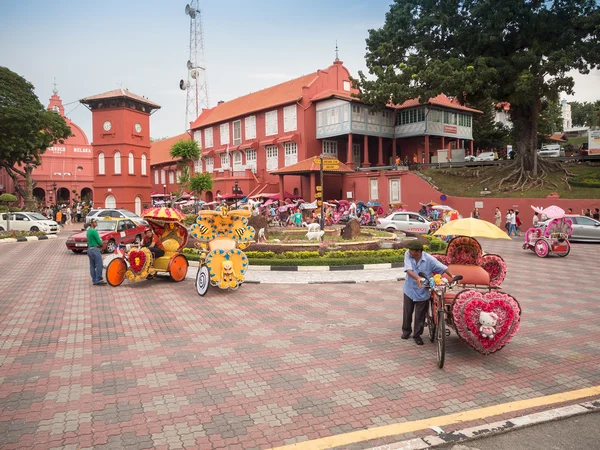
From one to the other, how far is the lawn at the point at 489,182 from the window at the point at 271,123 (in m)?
14.7

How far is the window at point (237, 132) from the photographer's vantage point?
141ft

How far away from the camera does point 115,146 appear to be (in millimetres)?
37750

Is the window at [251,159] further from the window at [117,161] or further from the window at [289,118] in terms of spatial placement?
the window at [117,161]

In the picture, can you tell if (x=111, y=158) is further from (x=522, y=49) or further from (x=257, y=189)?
(x=522, y=49)

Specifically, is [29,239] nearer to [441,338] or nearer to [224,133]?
[224,133]

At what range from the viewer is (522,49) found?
26.5 m

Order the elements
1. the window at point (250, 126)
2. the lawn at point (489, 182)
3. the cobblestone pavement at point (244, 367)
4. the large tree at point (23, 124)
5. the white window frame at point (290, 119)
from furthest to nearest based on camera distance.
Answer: the window at point (250, 126) < the white window frame at point (290, 119) < the large tree at point (23, 124) < the lawn at point (489, 182) < the cobblestone pavement at point (244, 367)

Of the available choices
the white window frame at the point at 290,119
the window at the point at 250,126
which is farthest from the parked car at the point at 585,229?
the window at the point at 250,126

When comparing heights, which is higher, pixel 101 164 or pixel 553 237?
pixel 101 164

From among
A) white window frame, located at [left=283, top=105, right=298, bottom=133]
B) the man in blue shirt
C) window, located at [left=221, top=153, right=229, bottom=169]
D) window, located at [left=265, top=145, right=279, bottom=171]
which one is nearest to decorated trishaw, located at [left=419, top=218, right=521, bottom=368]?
the man in blue shirt

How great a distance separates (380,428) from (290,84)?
129ft

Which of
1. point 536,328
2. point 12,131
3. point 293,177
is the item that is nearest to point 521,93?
point 293,177

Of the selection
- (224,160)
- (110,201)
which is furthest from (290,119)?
(110,201)

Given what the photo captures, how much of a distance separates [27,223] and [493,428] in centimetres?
2943
